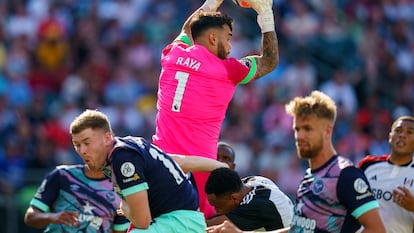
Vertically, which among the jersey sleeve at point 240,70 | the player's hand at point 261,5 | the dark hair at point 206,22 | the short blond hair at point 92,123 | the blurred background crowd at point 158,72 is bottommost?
the blurred background crowd at point 158,72

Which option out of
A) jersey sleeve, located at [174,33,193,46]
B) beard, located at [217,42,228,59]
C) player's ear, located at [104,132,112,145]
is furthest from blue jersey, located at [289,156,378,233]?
jersey sleeve, located at [174,33,193,46]

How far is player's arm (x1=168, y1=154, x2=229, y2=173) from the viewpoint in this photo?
9539mm

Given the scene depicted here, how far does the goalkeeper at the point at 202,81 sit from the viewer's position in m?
9.96

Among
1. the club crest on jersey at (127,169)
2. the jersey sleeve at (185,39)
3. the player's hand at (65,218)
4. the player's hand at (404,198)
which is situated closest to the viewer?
the club crest on jersey at (127,169)

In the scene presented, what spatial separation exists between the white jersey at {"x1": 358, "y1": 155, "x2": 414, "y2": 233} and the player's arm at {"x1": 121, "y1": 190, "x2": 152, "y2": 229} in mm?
2743

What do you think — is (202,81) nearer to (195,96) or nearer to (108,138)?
(195,96)

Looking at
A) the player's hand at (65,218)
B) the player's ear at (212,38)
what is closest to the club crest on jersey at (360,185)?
the player's ear at (212,38)

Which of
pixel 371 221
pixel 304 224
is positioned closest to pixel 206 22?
pixel 304 224

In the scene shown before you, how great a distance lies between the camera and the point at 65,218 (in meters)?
11.1

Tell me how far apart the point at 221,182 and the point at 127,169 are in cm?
121

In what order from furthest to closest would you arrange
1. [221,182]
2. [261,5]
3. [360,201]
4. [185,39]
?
1. [185,39]
2. [261,5]
3. [221,182]
4. [360,201]

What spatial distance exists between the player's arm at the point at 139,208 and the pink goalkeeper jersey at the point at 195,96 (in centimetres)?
141

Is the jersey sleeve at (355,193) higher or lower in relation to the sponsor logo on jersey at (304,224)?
higher

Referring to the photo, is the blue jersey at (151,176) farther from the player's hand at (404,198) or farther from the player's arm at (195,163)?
the player's hand at (404,198)
